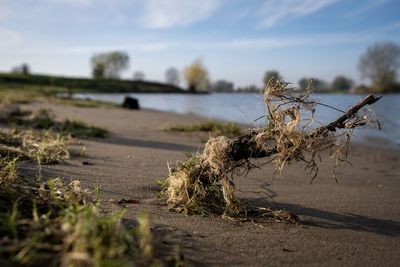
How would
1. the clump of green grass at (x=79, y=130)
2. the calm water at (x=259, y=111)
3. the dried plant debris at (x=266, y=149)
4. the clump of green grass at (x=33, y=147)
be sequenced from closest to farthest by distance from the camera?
the dried plant debris at (x=266, y=149), the calm water at (x=259, y=111), the clump of green grass at (x=33, y=147), the clump of green grass at (x=79, y=130)

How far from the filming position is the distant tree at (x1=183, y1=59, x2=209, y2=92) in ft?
304

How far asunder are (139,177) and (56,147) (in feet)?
4.90

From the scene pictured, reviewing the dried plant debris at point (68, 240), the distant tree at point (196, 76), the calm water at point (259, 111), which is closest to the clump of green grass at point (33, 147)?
the dried plant debris at point (68, 240)

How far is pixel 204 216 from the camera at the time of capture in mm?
3176

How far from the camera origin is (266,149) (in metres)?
3.25

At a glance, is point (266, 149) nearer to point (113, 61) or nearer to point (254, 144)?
point (254, 144)

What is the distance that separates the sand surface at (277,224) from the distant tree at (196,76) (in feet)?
286

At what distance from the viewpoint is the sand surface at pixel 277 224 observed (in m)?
2.58

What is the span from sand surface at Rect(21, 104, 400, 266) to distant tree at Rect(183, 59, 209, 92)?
87.0 m

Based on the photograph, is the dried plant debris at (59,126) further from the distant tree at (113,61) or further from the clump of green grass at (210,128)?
the distant tree at (113,61)

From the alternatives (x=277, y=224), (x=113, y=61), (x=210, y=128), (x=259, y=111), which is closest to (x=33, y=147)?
(x=259, y=111)

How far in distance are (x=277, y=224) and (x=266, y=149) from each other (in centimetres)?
56

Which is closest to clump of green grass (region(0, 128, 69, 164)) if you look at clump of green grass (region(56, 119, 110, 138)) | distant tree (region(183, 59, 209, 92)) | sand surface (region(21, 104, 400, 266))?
sand surface (region(21, 104, 400, 266))

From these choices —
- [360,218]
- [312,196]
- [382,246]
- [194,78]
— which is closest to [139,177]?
[312,196]
